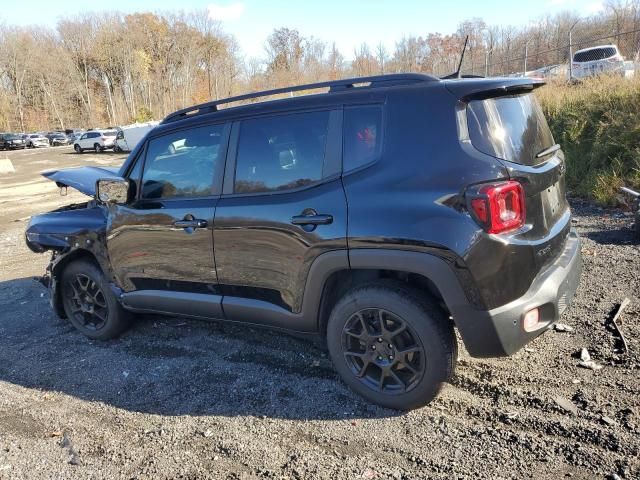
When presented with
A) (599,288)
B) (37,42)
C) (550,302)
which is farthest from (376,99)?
(37,42)

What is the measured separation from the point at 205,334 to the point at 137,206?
4.11 feet

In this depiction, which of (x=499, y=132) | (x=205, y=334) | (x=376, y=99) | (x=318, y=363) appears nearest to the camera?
(x=499, y=132)

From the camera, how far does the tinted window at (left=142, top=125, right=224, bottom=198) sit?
12.1 ft

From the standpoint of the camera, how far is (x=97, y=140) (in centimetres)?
3897

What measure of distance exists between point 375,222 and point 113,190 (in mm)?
2331

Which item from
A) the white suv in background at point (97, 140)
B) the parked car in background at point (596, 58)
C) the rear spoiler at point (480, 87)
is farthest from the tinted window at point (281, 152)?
the white suv in background at point (97, 140)

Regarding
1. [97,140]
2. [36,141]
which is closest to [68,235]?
[97,140]

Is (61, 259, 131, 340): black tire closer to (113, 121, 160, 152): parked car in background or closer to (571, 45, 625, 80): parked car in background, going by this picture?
(571, 45, 625, 80): parked car in background

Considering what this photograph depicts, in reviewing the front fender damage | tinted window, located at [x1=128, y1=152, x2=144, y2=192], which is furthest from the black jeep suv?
the front fender damage

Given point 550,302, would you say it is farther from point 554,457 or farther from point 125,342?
point 125,342

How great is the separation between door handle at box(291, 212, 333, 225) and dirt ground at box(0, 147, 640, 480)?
1.16m

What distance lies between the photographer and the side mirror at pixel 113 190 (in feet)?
13.4

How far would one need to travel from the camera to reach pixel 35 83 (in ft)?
240

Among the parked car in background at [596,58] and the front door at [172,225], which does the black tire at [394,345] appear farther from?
the parked car in background at [596,58]
